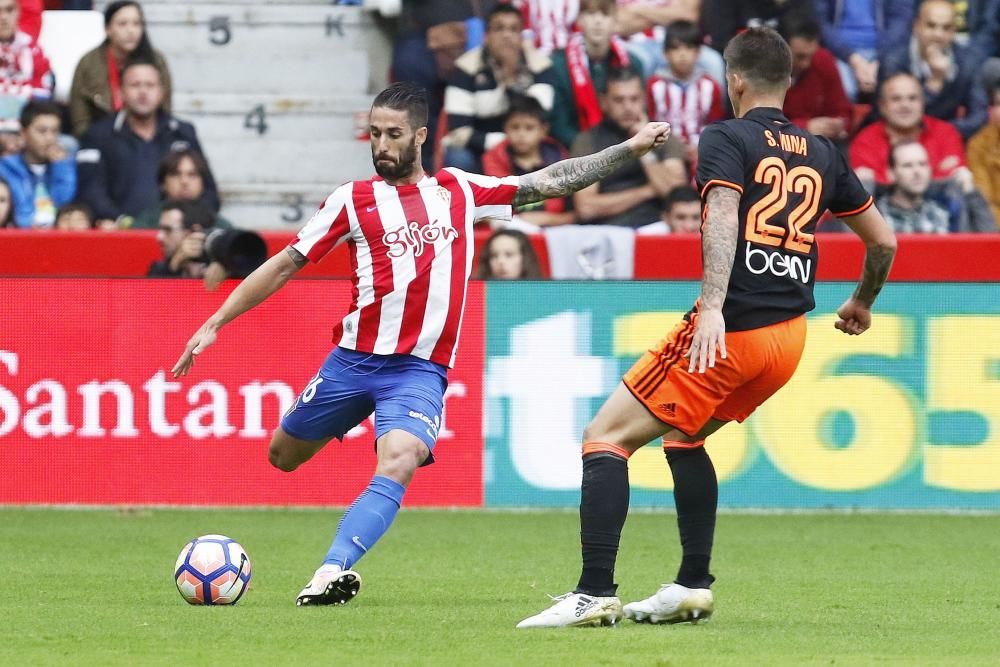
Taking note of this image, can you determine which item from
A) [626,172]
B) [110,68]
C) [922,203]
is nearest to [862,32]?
[922,203]

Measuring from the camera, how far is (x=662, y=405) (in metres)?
6.06

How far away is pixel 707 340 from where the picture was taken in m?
5.74

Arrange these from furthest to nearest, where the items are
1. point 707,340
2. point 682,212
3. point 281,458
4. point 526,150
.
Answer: point 526,150 → point 682,212 → point 281,458 → point 707,340

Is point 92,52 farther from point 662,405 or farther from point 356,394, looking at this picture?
point 662,405

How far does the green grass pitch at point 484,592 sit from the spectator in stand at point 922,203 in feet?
9.30

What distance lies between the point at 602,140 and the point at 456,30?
1.87 m

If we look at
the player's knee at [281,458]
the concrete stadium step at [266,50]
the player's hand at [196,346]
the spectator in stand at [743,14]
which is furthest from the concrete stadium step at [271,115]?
the player's hand at [196,346]

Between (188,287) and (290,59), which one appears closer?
(188,287)

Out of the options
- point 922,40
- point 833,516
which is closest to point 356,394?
point 833,516

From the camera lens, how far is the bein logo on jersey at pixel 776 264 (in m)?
6.12

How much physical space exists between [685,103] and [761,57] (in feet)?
26.1

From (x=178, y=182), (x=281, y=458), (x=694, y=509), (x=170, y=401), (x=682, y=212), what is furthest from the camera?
(x=178, y=182)

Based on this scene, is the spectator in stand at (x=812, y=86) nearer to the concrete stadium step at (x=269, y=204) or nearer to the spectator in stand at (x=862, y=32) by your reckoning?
the spectator in stand at (x=862, y=32)

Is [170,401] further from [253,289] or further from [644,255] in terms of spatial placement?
[253,289]
